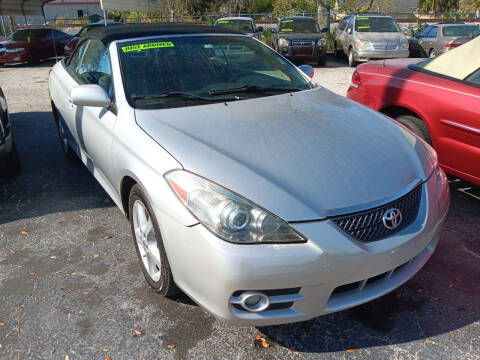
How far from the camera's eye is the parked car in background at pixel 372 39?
12531mm

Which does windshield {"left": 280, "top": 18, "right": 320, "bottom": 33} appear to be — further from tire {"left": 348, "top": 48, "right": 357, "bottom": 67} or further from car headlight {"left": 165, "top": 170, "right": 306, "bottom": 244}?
car headlight {"left": 165, "top": 170, "right": 306, "bottom": 244}

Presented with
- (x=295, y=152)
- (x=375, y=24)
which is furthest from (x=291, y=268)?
(x=375, y=24)

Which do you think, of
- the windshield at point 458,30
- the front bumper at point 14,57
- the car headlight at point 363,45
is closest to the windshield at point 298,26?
the car headlight at point 363,45

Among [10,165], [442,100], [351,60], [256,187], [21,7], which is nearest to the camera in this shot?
[256,187]

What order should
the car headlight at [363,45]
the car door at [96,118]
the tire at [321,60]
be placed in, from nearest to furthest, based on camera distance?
1. the car door at [96,118]
2. the car headlight at [363,45]
3. the tire at [321,60]

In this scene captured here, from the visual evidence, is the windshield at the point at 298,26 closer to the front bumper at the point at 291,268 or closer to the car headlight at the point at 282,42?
the car headlight at the point at 282,42

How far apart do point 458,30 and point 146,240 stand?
14152 millimetres

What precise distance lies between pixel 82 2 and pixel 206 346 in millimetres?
53193

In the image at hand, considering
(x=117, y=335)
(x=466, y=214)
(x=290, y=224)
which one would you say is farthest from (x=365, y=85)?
(x=117, y=335)

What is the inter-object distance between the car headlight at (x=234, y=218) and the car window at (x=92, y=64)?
1.58 m

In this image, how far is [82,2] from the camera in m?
47.7

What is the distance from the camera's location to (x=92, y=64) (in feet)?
12.6

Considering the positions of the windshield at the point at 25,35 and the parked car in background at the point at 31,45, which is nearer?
the parked car in background at the point at 31,45

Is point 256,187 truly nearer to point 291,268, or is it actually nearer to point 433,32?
point 291,268
